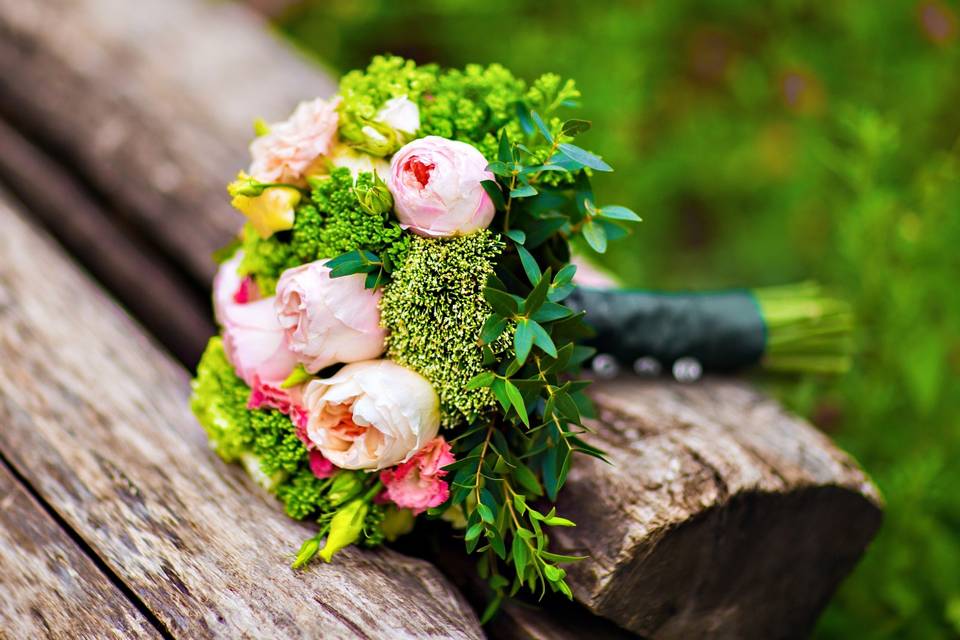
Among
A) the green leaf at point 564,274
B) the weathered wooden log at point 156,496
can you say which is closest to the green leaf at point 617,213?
the green leaf at point 564,274

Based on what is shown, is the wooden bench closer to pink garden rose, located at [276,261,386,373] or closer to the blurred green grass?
pink garden rose, located at [276,261,386,373]

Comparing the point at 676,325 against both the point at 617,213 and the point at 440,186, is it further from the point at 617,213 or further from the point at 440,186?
the point at 440,186

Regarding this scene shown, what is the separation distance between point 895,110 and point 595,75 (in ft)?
3.20

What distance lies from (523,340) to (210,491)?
1.89 feet

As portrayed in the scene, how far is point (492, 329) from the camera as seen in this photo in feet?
3.20

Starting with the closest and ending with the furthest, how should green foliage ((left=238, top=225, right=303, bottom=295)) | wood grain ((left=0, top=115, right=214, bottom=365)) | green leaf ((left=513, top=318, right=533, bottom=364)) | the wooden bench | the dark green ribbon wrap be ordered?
green leaf ((left=513, top=318, right=533, bottom=364)) → the wooden bench → green foliage ((left=238, top=225, right=303, bottom=295)) → the dark green ribbon wrap → wood grain ((left=0, top=115, right=214, bottom=365))

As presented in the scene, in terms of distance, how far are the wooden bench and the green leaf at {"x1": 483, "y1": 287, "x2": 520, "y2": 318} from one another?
35 cm

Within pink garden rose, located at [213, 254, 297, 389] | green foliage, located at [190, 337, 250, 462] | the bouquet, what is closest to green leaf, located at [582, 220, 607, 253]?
the bouquet

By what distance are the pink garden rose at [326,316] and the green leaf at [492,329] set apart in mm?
152

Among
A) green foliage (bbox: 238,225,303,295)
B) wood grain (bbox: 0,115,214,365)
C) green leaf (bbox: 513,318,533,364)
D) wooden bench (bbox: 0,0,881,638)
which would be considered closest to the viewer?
green leaf (bbox: 513,318,533,364)

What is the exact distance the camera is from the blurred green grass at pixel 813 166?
1733 mm

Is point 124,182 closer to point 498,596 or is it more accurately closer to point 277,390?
point 277,390

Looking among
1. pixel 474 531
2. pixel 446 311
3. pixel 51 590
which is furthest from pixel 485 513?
pixel 51 590

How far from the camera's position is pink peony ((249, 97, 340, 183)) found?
3.63ft
